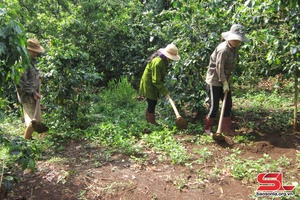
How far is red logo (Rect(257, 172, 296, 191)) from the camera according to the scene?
10.5 feet

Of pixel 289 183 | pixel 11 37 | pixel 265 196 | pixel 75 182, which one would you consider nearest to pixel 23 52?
pixel 11 37

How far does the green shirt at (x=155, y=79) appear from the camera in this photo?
16.8 feet

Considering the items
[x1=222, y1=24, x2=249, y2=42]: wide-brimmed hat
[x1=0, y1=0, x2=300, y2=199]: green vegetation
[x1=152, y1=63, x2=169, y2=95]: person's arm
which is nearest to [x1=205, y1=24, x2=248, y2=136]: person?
[x1=222, y1=24, x2=249, y2=42]: wide-brimmed hat

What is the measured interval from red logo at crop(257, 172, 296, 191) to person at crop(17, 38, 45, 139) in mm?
3255

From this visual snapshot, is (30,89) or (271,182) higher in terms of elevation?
(30,89)

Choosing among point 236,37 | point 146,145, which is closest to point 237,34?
point 236,37

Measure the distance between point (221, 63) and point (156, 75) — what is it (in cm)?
113

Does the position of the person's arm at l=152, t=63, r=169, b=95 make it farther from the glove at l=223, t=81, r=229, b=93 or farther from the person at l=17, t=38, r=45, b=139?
the person at l=17, t=38, r=45, b=139

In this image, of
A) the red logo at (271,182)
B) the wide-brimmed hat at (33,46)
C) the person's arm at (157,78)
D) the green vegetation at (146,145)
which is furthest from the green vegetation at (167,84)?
the person's arm at (157,78)

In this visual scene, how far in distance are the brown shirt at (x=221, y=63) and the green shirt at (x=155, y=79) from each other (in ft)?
2.65

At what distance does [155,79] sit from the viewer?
203 inches

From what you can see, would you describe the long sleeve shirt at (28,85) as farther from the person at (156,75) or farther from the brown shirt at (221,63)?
the brown shirt at (221,63)

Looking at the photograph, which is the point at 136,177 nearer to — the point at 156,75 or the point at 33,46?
the point at 156,75

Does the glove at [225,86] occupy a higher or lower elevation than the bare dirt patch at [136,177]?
higher
